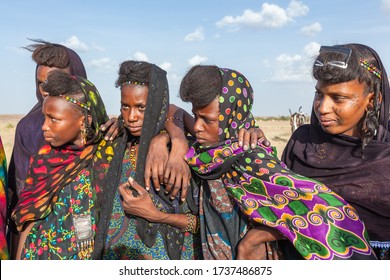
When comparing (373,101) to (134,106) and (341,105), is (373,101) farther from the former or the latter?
(134,106)

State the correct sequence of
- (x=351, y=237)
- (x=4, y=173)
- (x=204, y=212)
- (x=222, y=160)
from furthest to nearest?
1. (x=4, y=173)
2. (x=204, y=212)
3. (x=222, y=160)
4. (x=351, y=237)

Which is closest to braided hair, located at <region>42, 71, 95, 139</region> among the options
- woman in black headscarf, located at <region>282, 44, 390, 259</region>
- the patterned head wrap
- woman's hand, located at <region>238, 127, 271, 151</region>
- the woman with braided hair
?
the woman with braided hair

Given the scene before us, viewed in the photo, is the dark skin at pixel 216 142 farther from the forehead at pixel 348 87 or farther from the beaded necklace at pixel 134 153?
the forehead at pixel 348 87

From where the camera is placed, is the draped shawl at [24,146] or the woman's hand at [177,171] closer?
the woman's hand at [177,171]

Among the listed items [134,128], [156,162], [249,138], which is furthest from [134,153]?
[249,138]

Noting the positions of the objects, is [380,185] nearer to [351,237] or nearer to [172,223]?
[351,237]

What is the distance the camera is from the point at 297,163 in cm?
286

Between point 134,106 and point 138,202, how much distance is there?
1.97ft

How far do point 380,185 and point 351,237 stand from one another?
33cm

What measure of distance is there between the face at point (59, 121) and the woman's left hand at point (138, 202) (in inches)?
20.7

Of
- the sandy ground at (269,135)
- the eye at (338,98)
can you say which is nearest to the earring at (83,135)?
the eye at (338,98)

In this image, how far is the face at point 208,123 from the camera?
9.01 feet

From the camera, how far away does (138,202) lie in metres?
2.71

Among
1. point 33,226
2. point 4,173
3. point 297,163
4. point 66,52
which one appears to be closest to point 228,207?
point 297,163
